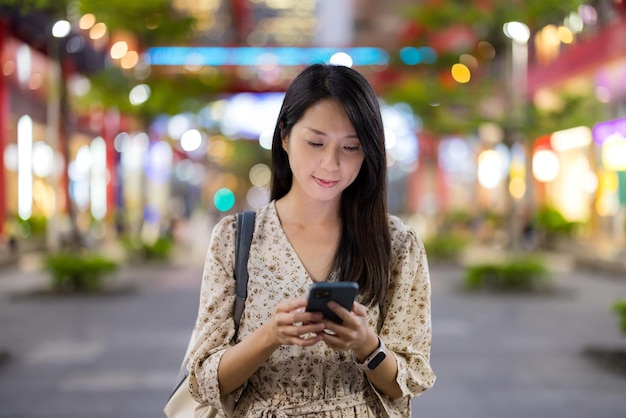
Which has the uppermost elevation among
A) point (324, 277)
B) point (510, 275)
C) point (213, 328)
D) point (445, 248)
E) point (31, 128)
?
point (31, 128)

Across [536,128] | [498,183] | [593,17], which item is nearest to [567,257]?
[593,17]

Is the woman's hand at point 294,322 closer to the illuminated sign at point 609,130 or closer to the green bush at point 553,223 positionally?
the illuminated sign at point 609,130

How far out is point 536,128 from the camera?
1462cm

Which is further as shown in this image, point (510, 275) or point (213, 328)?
point (510, 275)

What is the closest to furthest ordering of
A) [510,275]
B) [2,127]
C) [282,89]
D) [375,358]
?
[375,358] < [510,275] < [2,127] < [282,89]

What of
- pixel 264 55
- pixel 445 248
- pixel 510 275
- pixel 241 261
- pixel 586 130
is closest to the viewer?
pixel 241 261

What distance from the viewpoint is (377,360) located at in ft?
6.91

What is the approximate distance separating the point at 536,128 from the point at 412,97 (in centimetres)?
450

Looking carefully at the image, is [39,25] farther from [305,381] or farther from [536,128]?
[305,381]

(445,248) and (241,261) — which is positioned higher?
(241,261)

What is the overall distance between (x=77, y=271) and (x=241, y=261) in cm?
1241

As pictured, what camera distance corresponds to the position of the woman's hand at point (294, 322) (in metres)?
1.93

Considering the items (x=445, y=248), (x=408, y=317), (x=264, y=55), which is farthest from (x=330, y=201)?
(x=264, y=55)

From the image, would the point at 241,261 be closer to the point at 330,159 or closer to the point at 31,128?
the point at 330,159
